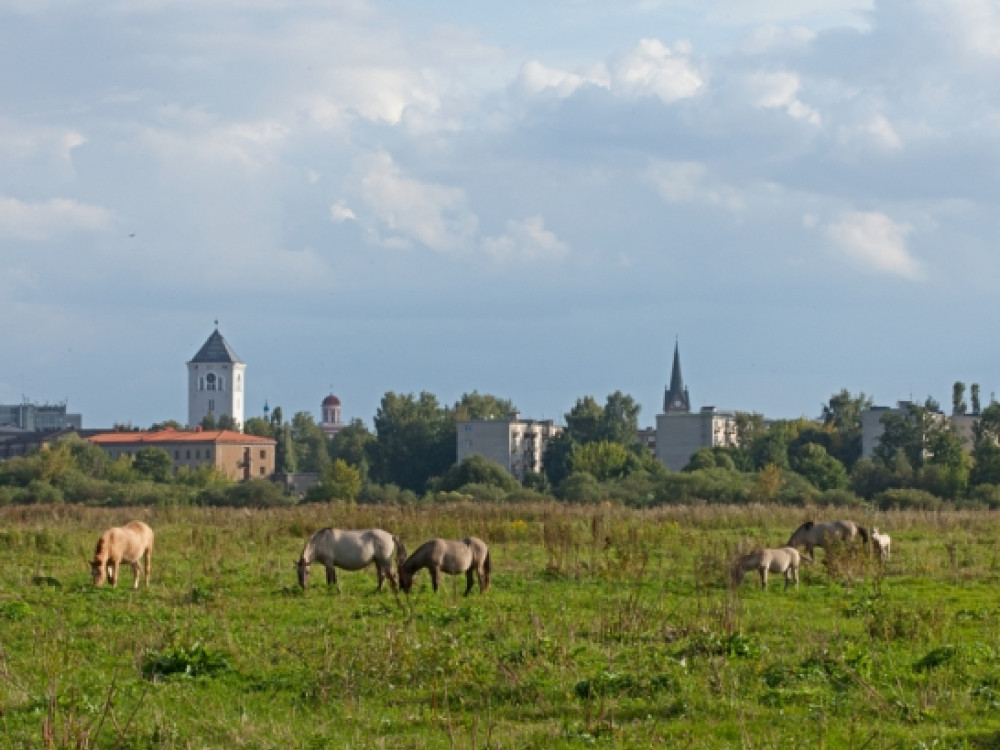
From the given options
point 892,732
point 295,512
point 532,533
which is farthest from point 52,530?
point 892,732

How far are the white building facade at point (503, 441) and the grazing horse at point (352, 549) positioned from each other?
125 metres

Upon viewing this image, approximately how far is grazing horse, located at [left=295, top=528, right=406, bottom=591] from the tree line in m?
30.9

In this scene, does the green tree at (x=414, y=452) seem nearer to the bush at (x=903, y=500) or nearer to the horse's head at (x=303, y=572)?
the bush at (x=903, y=500)

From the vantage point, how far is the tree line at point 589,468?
72.1m

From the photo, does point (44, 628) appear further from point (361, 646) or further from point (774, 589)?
point (774, 589)

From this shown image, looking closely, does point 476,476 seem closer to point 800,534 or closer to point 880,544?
point 800,534

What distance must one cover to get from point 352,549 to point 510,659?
8.62 m

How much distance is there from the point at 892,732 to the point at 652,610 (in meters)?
6.83

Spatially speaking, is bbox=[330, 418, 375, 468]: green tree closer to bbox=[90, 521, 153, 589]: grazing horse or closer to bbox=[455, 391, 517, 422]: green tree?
bbox=[455, 391, 517, 422]: green tree

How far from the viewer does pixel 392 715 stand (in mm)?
11883

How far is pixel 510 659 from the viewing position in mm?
13961

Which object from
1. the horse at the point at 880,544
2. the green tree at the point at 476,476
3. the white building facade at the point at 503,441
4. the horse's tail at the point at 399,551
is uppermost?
the white building facade at the point at 503,441

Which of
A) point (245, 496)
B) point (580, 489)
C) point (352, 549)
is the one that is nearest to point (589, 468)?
point (580, 489)

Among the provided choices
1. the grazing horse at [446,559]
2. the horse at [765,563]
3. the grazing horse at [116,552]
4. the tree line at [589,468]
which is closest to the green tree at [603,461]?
the tree line at [589,468]
